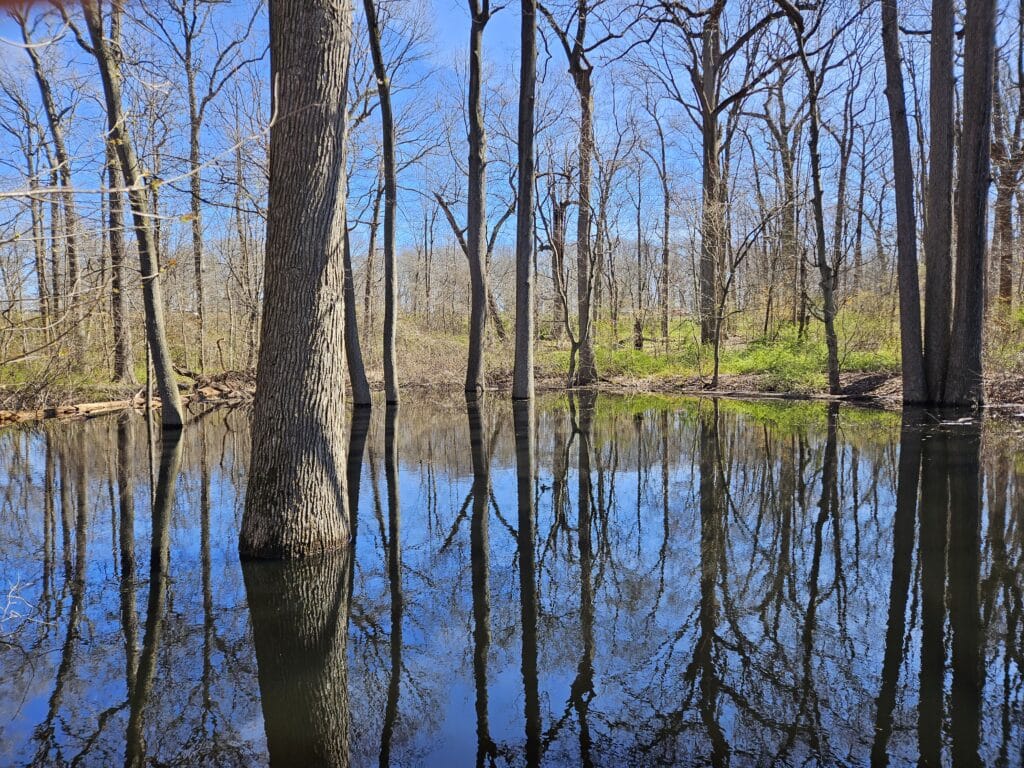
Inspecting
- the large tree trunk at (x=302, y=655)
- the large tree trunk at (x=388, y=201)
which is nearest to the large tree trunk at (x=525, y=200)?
the large tree trunk at (x=388, y=201)

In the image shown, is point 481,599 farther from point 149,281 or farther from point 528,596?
point 149,281

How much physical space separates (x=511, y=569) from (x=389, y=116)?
13441mm

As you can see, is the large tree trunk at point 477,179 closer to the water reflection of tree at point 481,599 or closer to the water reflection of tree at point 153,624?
the water reflection of tree at point 481,599

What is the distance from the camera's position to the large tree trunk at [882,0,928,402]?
11656 mm

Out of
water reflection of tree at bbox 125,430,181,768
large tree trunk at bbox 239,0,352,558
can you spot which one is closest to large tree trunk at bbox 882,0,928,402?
large tree trunk at bbox 239,0,352,558

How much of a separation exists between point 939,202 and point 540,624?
1205cm

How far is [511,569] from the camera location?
13.1 feet

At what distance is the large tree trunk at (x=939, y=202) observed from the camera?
1112 centimetres

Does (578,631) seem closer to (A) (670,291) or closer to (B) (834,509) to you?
(B) (834,509)

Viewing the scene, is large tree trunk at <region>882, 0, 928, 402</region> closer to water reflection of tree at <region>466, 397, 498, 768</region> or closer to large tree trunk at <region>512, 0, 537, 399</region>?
large tree trunk at <region>512, 0, 537, 399</region>

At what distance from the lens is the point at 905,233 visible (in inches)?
462

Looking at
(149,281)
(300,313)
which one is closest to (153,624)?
(300,313)

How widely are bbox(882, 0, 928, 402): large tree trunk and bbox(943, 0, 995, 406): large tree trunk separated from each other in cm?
67

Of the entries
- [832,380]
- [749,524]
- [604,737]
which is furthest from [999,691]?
[832,380]
